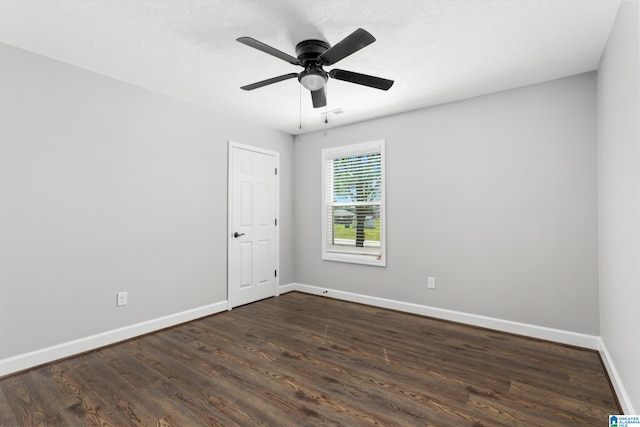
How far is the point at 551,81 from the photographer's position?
3.08m

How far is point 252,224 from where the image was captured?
4.50m

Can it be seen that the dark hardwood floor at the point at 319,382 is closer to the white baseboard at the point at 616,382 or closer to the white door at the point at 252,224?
the white baseboard at the point at 616,382

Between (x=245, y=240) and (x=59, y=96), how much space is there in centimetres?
249

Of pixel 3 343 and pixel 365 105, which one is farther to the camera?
pixel 365 105

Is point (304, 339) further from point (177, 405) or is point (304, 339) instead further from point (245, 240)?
point (245, 240)

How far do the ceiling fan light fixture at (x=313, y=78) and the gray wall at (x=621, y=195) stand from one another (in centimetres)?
181

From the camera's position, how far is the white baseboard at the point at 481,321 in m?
2.93

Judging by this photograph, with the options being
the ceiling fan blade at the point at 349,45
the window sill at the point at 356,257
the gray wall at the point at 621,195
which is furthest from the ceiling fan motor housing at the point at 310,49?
the window sill at the point at 356,257

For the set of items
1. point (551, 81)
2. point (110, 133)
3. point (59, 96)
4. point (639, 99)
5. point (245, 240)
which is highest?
point (551, 81)

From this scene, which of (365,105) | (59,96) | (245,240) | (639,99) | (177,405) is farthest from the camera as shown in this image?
(245,240)

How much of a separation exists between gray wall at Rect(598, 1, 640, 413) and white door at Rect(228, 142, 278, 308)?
12.4 feet

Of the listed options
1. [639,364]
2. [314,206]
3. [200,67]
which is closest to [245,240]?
[314,206]

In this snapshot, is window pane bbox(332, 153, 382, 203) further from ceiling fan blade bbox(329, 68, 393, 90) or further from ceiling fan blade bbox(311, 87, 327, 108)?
ceiling fan blade bbox(329, 68, 393, 90)

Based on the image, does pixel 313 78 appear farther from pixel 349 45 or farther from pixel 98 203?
pixel 98 203
